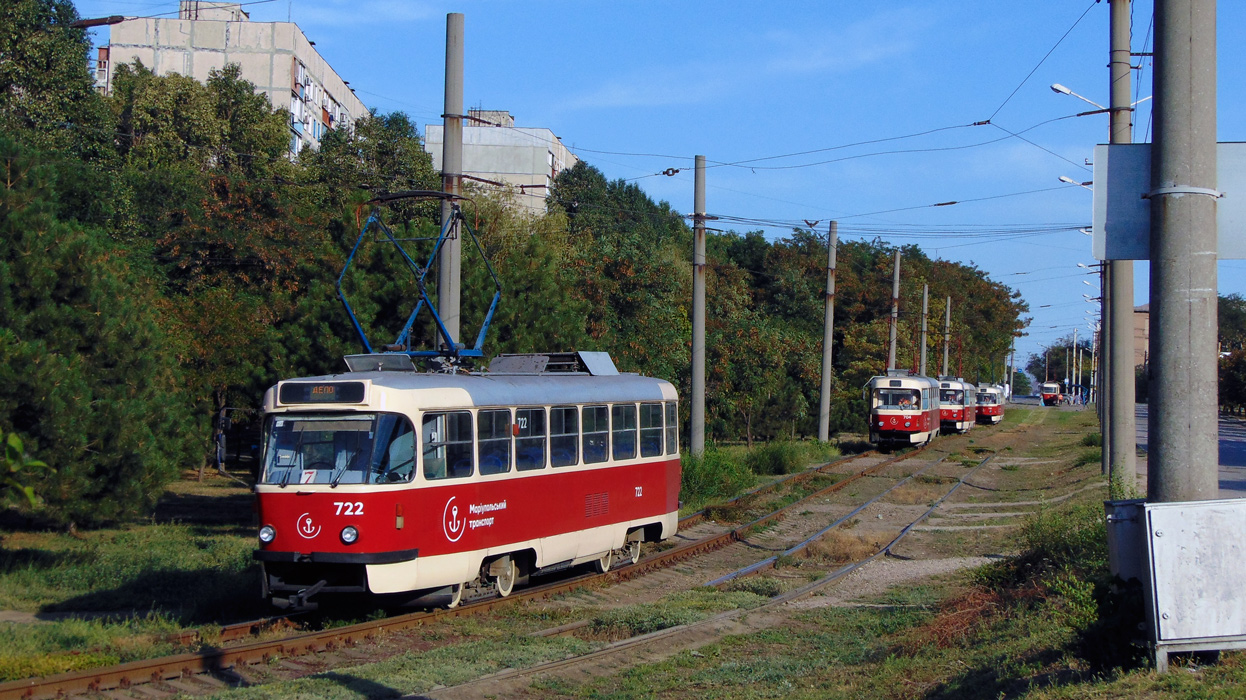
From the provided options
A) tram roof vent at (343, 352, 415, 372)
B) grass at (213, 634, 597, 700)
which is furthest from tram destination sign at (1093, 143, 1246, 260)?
tram roof vent at (343, 352, 415, 372)

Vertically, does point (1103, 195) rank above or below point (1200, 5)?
below

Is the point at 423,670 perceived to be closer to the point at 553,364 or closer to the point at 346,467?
the point at 346,467

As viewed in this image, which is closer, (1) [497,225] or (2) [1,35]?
(1) [497,225]

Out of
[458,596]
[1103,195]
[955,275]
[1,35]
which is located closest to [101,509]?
[458,596]

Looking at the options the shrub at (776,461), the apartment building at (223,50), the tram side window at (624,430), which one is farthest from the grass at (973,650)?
the apartment building at (223,50)

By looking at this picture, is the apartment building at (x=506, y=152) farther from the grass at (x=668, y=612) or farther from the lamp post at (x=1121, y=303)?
the grass at (x=668, y=612)

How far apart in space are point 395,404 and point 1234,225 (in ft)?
25.1

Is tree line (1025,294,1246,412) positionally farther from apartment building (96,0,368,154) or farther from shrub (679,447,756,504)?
apartment building (96,0,368,154)

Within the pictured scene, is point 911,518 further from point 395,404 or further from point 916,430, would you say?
point 916,430

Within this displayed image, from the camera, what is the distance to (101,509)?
51.3 ft

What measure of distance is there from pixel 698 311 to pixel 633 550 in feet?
31.2

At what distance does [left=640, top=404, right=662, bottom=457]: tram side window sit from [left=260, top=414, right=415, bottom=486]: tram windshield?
5.46 m

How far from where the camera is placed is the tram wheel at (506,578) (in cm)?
1263

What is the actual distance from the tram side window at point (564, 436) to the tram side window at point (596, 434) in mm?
258
